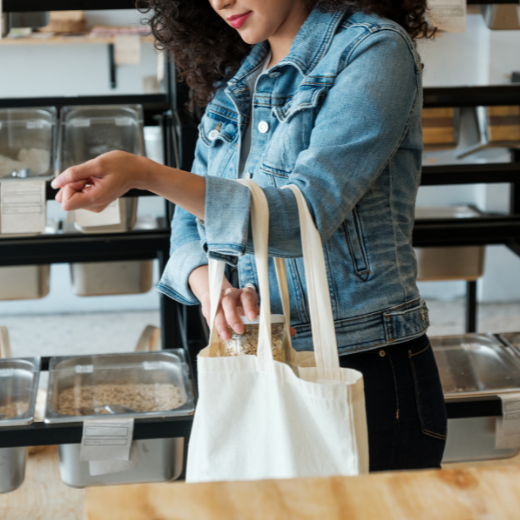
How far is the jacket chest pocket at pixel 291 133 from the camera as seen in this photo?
90 cm

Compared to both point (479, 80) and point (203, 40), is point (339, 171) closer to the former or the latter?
point (203, 40)

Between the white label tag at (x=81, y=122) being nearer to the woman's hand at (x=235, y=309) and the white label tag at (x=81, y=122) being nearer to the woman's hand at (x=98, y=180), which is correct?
the woman's hand at (x=235, y=309)

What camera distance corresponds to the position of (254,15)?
0.96 m

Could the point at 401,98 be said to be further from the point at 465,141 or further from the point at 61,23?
the point at 61,23

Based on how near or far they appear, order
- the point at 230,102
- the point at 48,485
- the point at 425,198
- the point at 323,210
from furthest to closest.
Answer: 1. the point at 425,198
2. the point at 48,485
3. the point at 230,102
4. the point at 323,210

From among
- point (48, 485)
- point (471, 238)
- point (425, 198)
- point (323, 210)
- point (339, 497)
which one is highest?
point (323, 210)

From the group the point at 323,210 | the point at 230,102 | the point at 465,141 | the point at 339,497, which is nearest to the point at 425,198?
the point at 465,141

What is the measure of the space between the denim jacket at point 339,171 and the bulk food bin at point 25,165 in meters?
0.59

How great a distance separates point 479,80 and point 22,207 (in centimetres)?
301

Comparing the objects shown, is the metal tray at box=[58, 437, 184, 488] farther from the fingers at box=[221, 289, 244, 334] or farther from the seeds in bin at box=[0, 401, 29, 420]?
the fingers at box=[221, 289, 244, 334]

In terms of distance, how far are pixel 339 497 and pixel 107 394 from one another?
1.34 meters

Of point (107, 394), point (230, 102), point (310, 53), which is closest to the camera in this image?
point (310, 53)

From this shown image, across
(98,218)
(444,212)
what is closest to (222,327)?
(98,218)

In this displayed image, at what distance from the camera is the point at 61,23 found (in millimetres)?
3656
